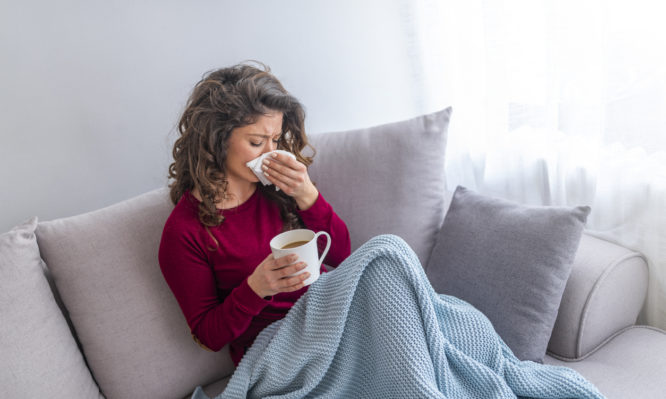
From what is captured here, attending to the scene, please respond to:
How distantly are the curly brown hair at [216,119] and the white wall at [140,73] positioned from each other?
0.39 metres

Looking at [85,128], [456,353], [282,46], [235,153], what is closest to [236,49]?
[282,46]

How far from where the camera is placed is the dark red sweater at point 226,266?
115 centimetres

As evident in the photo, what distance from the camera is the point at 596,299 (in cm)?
120

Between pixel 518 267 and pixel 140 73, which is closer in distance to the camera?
pixel 518 267

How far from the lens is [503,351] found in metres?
1.08

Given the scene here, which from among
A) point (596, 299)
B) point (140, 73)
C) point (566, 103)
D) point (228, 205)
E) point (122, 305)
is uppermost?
point (140, 73)

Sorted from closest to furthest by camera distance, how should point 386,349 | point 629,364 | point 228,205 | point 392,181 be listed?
1. point 386,349
2. point 629,364
3. point 228,205
4. point 392,181

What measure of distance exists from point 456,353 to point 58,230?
104 centimetres

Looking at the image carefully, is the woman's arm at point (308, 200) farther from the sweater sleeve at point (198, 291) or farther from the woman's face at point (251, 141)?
the sweater sleeve at point (198, 291)

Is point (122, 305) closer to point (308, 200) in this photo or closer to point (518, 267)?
point (308, 200)

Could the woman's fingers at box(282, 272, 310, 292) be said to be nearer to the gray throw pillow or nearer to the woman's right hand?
the woman's right hand

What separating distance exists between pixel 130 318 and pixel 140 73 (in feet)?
2.62

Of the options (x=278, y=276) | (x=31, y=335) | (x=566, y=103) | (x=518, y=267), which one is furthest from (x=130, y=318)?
(x=566, y=103)

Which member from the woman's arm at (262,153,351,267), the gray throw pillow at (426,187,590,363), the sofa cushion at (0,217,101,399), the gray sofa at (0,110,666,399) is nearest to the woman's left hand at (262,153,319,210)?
the woman's arm at (262,153,351,267)
